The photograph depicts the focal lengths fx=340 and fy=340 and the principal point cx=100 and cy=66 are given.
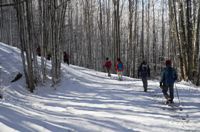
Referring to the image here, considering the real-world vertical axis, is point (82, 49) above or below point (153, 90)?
below

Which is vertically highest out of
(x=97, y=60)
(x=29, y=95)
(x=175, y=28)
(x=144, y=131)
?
(x=175, y=28)

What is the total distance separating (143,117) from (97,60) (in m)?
57.5

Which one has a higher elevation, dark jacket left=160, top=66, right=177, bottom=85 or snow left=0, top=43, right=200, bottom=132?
dark jacket left=160, top=66, right=177, bottom=85

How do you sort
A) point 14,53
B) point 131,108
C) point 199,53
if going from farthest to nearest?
point 14,53 → point 199,53 → point 131,108

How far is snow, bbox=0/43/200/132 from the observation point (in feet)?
32.4

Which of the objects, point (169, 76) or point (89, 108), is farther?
point (169, 76)

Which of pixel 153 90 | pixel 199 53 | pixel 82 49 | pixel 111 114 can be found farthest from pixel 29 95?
pixel 82 49

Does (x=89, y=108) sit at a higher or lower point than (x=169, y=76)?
lower

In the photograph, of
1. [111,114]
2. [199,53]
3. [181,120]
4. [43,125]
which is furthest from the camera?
[199,53]

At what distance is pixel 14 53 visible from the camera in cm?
2816

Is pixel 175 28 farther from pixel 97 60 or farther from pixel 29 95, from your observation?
pixel 97 60

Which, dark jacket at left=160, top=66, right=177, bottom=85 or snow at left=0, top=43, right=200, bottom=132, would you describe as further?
dark jacket at left=160, top=66, right=177, bottom=85

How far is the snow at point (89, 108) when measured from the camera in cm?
987

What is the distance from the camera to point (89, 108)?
13.8 m
